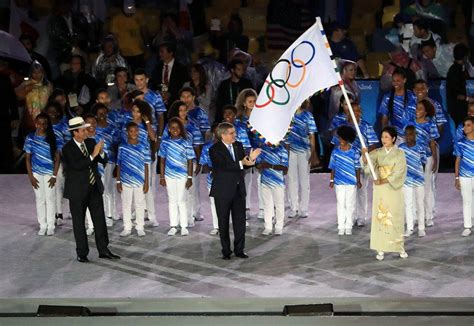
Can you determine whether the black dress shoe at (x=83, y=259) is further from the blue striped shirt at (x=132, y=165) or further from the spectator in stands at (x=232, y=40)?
the spectator in stands at (x=232, y=40)

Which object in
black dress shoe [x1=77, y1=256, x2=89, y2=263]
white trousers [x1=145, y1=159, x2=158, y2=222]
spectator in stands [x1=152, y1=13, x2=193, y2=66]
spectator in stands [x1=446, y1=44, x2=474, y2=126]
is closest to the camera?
black dress shoe [x1=77, y1=256, x2=89, y2=263]

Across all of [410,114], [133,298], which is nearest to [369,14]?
[410,114]

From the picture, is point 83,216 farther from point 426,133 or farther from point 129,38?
point 129,38

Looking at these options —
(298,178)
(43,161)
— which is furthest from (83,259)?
(298,178)

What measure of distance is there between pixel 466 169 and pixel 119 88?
500 cm

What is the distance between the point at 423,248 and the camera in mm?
14070

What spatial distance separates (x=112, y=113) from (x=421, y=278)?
15.8 ft

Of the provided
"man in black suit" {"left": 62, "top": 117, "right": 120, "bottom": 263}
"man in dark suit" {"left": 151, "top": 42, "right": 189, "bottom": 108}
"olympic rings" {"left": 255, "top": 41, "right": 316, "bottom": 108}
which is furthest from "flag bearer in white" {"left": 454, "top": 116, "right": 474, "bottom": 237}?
"man in dark suit" {"left": 151, "top": 42, "right": 189, "bottom": 108}

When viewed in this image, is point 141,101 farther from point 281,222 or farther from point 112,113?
point 281,222

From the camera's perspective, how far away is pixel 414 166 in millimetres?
14508

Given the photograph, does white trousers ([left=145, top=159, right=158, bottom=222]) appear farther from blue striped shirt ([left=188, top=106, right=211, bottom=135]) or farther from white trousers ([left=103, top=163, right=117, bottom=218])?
blue striped shirt ([left=188, top=106, right=211, bottom=135])

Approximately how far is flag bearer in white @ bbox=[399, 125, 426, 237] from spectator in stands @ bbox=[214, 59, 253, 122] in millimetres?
3519

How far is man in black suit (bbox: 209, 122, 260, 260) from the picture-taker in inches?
529

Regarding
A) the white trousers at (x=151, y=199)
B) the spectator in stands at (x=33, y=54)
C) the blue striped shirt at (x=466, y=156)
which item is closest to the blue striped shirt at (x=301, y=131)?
the white trousers at (x=151, y=199)
